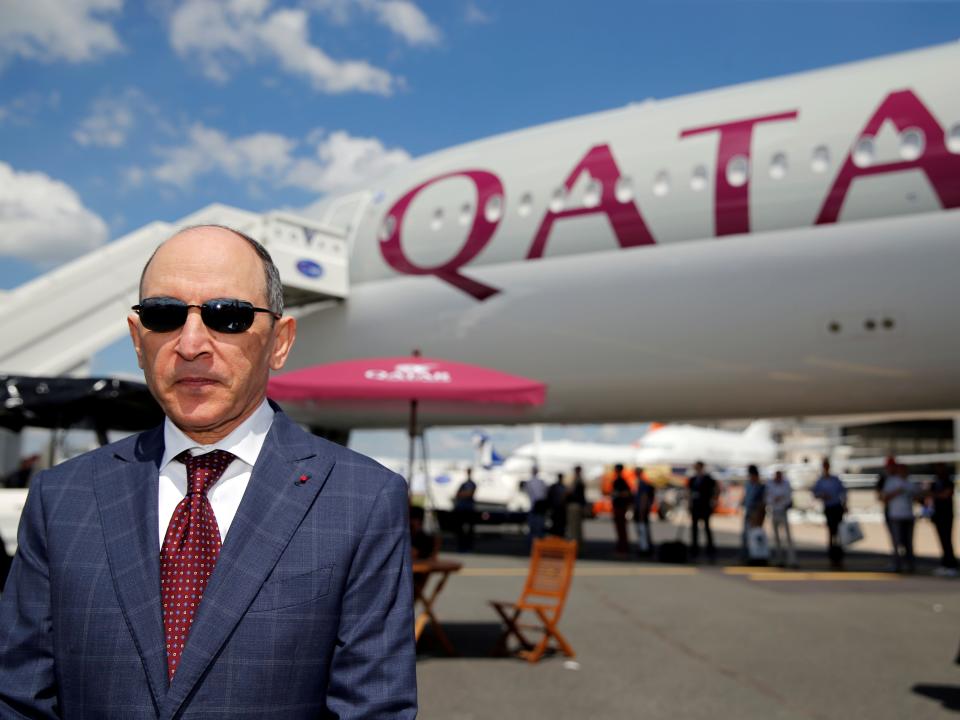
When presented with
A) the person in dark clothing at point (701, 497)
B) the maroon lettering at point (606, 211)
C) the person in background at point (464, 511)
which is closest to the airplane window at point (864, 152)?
the maroon lettering at point (606, 211)

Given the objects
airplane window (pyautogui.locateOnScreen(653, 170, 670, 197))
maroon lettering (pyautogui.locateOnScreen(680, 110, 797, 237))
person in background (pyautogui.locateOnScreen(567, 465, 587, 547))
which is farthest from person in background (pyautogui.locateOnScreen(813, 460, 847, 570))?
airplane window (pyautogui.locateOnScreen(653, 170, 670, 197))

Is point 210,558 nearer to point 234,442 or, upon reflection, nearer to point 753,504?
point 234,442

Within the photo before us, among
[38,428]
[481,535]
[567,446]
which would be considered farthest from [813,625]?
[567,446]

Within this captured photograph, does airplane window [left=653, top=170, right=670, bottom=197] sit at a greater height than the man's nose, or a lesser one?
greater

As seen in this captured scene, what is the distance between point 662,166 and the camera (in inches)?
440

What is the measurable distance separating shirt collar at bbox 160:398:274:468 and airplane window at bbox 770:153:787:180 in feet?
31.8

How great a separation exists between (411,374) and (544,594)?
2.25 metres

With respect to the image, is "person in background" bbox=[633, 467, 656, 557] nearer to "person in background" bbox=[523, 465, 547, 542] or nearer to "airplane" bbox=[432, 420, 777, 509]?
"person in background" bbox=[523, 465, 547, 542]

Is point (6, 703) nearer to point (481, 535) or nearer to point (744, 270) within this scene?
point (744, 270)

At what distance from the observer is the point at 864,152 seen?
32.8ft

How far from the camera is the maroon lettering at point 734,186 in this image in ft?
34.8

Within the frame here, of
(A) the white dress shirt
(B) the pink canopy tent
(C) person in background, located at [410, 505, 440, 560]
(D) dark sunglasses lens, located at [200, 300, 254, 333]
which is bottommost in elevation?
(C) person in background, located at [410, 505, 440, 560]

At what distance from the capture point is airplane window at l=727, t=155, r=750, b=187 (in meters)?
10.6

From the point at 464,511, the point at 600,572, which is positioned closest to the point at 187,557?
the point at 600,572
